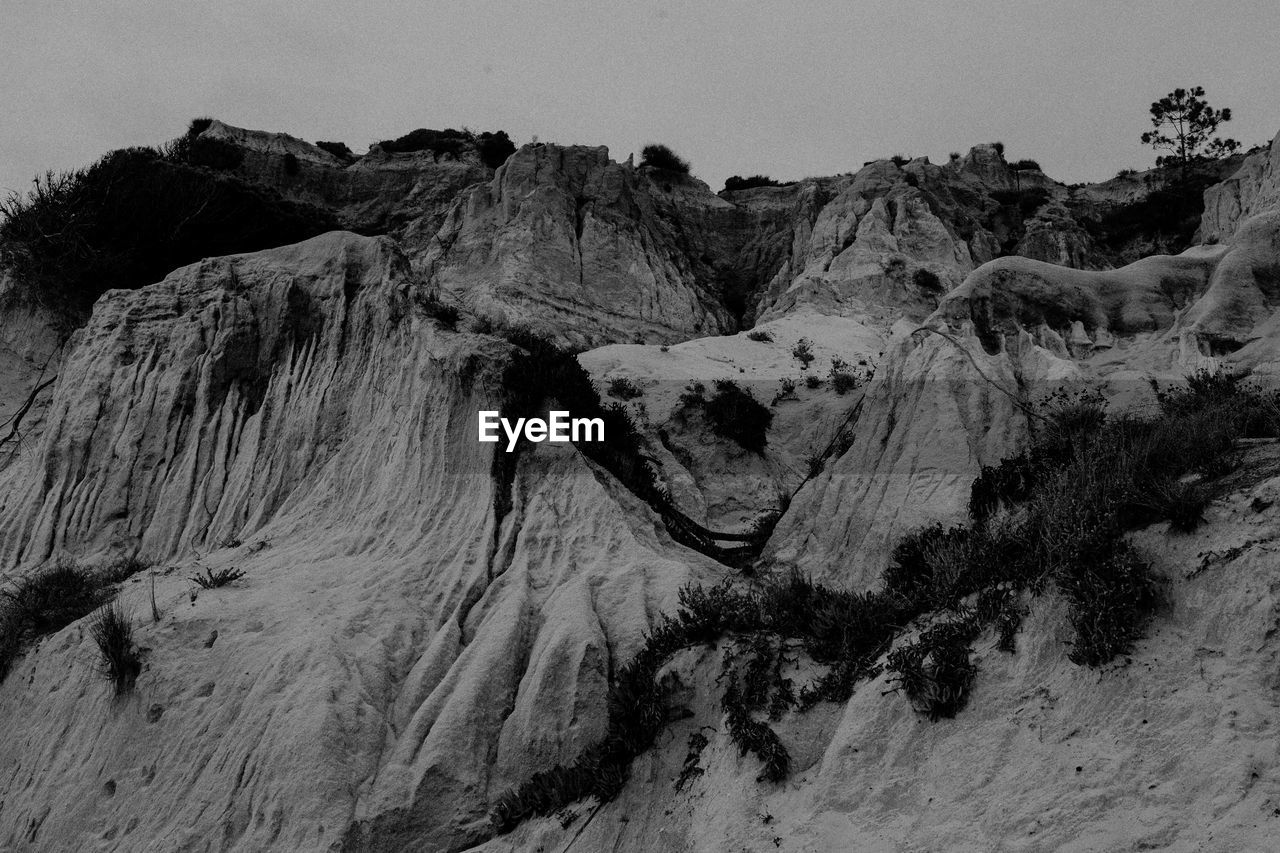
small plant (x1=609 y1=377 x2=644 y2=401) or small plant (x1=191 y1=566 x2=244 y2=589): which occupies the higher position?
small plant (x1=609 y1=377 x2=644 y2=401)

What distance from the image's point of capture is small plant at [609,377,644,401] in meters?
25.7

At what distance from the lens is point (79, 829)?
36.0 ft

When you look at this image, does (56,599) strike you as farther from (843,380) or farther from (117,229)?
(843,380)

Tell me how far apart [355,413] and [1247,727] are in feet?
49.9

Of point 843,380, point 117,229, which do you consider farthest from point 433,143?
point 843,380

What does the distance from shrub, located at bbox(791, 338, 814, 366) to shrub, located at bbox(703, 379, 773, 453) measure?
179 inches

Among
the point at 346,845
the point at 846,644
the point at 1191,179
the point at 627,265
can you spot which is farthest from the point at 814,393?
the point at 1191,179

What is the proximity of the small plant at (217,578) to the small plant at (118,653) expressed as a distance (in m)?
1.19

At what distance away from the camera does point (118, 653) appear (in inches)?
471

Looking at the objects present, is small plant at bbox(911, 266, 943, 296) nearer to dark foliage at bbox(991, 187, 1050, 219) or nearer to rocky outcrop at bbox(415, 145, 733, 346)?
rocky outcrop at bbox(415, 145, 733, 346)

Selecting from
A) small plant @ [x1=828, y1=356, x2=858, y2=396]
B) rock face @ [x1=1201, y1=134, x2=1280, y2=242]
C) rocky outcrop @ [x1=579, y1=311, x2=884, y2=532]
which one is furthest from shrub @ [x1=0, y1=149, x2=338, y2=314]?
rock face @ [x1=1201, y1=134, x2=1280, y2=242]

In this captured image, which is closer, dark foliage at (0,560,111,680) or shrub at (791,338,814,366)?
dark foliage at (0,560,111,680)

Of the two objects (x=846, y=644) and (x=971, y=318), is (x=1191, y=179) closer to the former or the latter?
(x=971, y=318)

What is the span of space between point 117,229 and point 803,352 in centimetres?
2016
